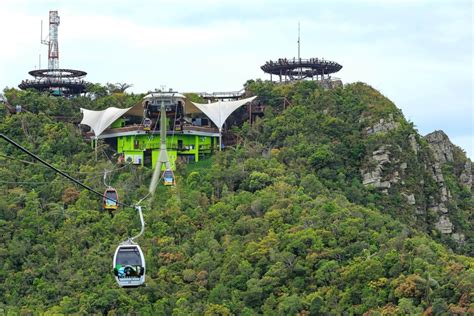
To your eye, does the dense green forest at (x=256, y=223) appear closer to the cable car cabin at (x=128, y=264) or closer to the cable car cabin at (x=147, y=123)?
the cable car cabin at (x=147, y=123)

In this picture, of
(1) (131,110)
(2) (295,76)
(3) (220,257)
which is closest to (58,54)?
(1) (131,110)

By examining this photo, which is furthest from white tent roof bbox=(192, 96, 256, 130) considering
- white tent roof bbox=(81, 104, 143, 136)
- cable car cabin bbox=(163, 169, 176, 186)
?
cable car cabin bbox=(163, 169, 176, 186)

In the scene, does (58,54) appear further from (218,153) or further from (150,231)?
(150,231)

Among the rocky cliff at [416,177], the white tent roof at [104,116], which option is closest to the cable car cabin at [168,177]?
the white tent roof at [104,116]

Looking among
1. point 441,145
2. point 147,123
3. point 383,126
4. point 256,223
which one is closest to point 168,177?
point 256,223

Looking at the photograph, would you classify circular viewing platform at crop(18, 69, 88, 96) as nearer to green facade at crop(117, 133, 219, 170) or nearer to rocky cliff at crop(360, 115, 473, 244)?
green facade at crop(117, 133, 219, 170)

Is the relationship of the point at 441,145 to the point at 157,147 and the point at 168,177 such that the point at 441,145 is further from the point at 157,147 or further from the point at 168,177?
the point at 168,177
